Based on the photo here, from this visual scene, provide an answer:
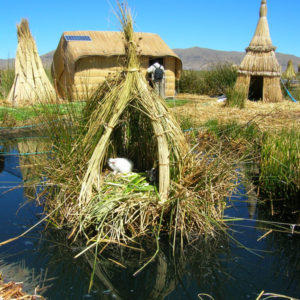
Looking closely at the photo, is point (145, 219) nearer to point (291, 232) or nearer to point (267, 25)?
point (291, 232)

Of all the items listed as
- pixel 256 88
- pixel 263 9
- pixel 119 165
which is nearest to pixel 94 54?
pixel 263 9

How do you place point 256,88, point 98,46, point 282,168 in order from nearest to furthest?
point 282,168
point 256,88
point 98,46

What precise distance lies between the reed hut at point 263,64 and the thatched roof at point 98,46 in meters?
3.24

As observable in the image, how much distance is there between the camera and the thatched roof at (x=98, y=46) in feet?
36.9

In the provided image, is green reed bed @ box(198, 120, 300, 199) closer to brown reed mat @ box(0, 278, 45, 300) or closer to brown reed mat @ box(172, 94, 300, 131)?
brown reed mat @ box(172, 94, 300, 131)

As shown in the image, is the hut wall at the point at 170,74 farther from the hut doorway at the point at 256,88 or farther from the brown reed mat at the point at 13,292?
the brown reed mat at the point at 13,292

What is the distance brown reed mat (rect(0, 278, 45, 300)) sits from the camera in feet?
6.47

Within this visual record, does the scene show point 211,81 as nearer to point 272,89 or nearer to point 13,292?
point 272,89

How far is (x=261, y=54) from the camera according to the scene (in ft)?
33.2

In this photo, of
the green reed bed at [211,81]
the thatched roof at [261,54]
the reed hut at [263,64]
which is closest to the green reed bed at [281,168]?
the reed hut at [263,64]

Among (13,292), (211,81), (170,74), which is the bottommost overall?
(13,292)

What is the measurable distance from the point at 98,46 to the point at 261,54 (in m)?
5.32

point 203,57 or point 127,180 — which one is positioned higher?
point 203,57

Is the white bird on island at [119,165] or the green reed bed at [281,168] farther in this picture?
the white bird on island at [119,165]
